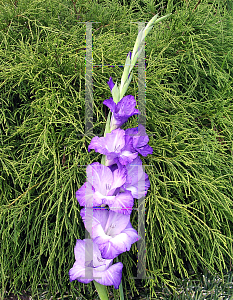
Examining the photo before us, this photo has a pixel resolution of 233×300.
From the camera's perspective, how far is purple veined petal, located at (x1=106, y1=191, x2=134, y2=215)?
0.57m

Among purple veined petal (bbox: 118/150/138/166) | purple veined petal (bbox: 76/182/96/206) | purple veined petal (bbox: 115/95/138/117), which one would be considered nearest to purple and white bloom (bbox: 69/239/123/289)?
purple veined petal (bbox: 76/182/96/206)

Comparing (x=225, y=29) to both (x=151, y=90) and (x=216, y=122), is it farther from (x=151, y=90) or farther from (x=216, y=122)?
(x=151, y=90)

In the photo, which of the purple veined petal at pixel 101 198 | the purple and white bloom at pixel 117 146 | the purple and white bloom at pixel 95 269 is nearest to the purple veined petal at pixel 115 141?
the purple and white bloom at pixel 117 146

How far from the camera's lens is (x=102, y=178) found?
0.61 meters

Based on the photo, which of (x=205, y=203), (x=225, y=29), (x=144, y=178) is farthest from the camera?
(x=225, y=29)

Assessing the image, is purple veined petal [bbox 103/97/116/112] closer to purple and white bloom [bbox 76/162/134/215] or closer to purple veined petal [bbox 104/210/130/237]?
purple and white bloom [bbox 76/162/134/215]

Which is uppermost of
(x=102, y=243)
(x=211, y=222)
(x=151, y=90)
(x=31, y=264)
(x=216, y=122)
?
(x=151, y=90)

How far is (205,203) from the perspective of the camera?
1032 millimetres

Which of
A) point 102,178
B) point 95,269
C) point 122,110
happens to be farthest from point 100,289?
point 122,110

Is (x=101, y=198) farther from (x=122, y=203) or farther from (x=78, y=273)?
(x=78, y=273)

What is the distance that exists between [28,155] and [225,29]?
120cm

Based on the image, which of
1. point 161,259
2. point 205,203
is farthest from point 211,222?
point 161,259

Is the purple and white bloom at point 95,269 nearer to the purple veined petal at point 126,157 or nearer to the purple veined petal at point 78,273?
the purple veined petal at point 78,273

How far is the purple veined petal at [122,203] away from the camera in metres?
0.57
